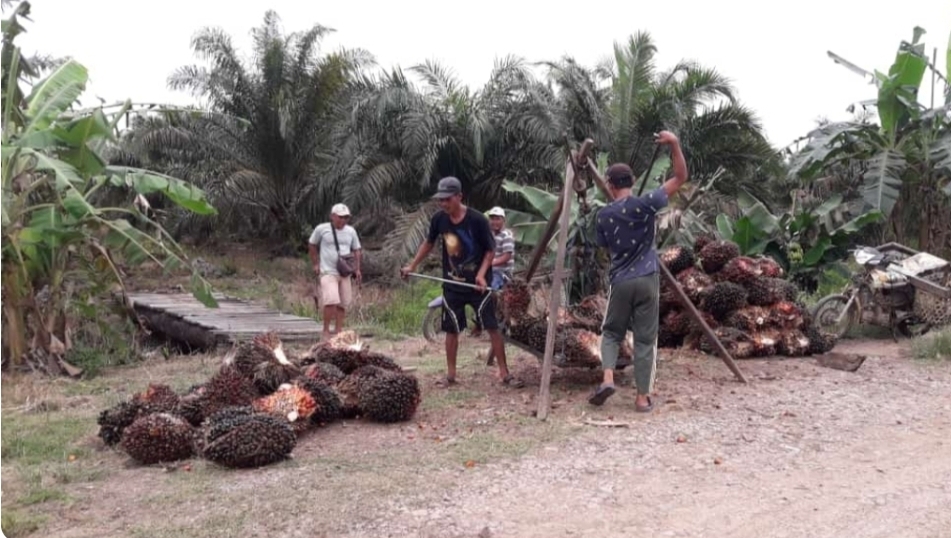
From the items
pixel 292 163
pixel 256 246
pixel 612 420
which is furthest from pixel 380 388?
pixel 256 246

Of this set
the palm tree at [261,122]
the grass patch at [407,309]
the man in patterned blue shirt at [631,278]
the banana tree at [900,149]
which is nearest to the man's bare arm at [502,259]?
the man in patterned blue shirt at [631,278]

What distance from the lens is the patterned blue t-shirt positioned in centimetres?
695

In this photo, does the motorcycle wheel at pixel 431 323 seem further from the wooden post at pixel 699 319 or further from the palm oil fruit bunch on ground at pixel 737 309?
the wooden post at pixel 699 319

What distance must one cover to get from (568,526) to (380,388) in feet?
8.21

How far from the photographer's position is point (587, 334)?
25.6 feet

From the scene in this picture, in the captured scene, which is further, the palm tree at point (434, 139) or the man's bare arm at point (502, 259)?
the palm tree at point (434, 139)

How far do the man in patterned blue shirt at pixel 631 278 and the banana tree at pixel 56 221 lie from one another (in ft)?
15.2

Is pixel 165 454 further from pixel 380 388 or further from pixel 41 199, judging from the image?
pixel 41 199

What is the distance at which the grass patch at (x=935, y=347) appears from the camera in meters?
9.75

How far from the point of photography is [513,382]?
8359mm

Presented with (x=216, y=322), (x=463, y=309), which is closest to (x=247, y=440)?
(x=463, y=309)

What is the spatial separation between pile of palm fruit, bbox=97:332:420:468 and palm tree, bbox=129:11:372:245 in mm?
13592

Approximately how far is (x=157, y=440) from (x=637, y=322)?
3.56 m

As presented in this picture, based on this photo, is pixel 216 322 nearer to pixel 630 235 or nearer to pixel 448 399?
pixel 448 399
